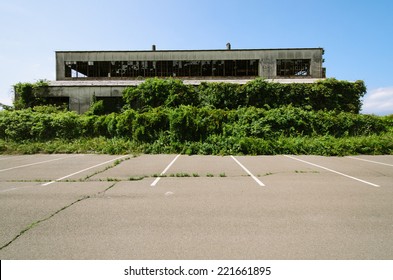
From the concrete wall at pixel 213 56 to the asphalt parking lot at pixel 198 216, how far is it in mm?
26971

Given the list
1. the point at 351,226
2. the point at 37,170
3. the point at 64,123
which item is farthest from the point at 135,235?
the point at 64,123

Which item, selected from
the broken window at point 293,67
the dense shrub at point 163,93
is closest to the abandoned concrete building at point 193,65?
the broken window at point 293,67

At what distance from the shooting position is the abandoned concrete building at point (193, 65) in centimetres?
3200

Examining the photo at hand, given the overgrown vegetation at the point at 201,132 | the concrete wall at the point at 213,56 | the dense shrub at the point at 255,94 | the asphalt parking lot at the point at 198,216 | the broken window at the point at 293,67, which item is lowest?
the asphalt parking lot at the point at 198,216

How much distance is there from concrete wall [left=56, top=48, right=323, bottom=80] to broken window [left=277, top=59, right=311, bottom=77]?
519mm

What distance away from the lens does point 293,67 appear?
106 ft

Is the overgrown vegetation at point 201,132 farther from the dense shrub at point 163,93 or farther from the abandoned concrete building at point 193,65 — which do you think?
the abandoned concrete building at point 193,65

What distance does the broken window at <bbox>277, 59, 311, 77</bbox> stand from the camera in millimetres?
32219

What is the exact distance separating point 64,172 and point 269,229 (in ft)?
28.1

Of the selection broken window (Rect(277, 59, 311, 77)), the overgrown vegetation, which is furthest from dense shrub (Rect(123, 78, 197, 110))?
broken window (Rect(277, 59, 311, 77))

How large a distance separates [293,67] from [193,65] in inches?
568

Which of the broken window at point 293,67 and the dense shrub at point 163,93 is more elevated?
the broken window at point 293,67

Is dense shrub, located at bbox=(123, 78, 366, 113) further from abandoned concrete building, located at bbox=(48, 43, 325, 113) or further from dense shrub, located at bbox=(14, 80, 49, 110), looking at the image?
dense shrub, located at bbox=(14, 80, 49, 110)

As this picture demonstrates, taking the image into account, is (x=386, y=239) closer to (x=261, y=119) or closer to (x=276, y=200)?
(x=276, y=200)
